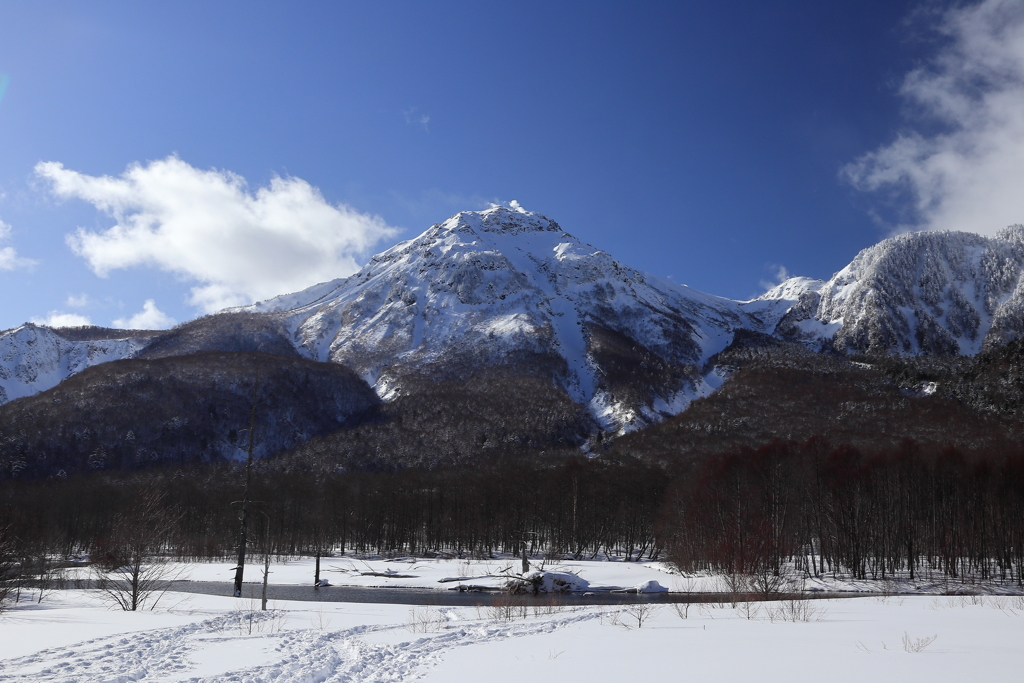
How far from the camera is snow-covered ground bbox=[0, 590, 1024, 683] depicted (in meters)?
11.6

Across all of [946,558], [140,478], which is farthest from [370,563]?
[140,478]

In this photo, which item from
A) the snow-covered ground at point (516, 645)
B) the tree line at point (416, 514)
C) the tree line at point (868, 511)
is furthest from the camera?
the tree line at point (416, 514)

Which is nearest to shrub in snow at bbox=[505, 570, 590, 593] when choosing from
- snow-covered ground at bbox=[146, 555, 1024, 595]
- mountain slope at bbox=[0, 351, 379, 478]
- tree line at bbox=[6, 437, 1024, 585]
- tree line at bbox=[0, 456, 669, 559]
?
snow-covered ground at bbox=[146, 555, 1024, 595]

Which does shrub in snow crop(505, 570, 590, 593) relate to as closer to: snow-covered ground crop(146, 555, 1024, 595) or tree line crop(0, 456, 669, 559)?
snow-covered ground crop(146, 555, 1024, 595)

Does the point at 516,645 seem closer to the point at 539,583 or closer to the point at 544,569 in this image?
the point at 539,583

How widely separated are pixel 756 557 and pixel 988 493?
47.7 meters

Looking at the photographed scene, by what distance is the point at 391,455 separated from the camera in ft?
570

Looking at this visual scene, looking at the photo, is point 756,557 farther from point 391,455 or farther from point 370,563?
point 391,455

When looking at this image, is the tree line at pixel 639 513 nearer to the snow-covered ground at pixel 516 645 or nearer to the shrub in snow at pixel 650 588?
the shrub in snow at pixel 650 588

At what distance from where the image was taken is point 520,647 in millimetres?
15789

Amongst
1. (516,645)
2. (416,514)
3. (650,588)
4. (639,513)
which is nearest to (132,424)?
(416,514)

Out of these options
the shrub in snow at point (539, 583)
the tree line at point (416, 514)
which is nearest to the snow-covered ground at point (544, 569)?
the shrub in snow at point (539, 583)

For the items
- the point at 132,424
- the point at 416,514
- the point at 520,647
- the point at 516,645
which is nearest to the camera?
the point at 520,647

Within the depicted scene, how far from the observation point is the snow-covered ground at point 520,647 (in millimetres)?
11648
